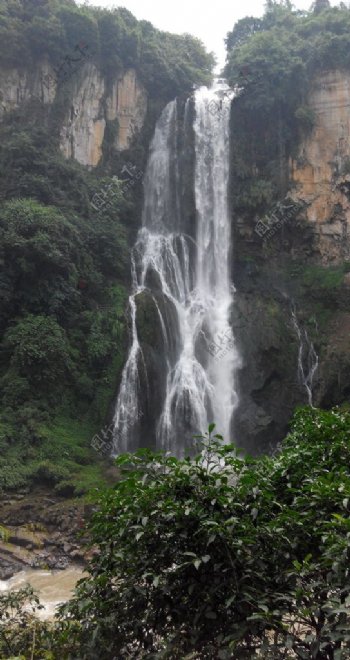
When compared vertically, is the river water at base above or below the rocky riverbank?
below

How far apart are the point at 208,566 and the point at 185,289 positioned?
17618 mm

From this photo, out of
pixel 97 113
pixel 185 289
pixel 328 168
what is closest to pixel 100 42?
pixel 97 113

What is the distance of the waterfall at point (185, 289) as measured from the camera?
1633 centimetres

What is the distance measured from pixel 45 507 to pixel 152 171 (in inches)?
611

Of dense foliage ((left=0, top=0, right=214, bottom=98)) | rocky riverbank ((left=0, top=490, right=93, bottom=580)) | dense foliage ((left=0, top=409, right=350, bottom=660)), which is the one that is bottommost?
rocky riverbank ((left=0, top=490, right=93, bottom=580))

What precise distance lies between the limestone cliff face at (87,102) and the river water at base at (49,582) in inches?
673

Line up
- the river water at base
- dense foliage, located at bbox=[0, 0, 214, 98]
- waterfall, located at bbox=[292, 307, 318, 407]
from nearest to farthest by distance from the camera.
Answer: the river water at base < waterfall, located at bbox=[292, 307, 318, 407] < dense foliage, located at bbox=[0, 0, 214, 98]

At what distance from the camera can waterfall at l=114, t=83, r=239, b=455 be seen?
16.3 metres

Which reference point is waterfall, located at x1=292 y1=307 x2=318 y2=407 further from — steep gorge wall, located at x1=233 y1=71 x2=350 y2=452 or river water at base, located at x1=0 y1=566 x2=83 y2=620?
river water at base, located at x1=0 y1=566 x2=83 y2=620

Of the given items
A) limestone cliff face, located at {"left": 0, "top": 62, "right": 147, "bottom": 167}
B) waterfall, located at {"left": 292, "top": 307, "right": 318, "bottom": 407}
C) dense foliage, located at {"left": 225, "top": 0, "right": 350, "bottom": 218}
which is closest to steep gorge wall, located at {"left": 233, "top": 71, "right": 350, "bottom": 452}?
waterfall, located at {"left": 292, "top": 307, "right": 318, "bottom": 407}

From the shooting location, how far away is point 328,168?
21.7 meters

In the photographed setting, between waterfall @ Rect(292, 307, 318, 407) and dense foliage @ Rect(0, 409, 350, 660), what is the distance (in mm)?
15060

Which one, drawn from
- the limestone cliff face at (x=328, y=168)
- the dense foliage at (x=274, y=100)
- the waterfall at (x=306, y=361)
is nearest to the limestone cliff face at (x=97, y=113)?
the dense foliage at (x=274, y=100)

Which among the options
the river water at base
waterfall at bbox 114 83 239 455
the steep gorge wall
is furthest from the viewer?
the steep gorge wall
